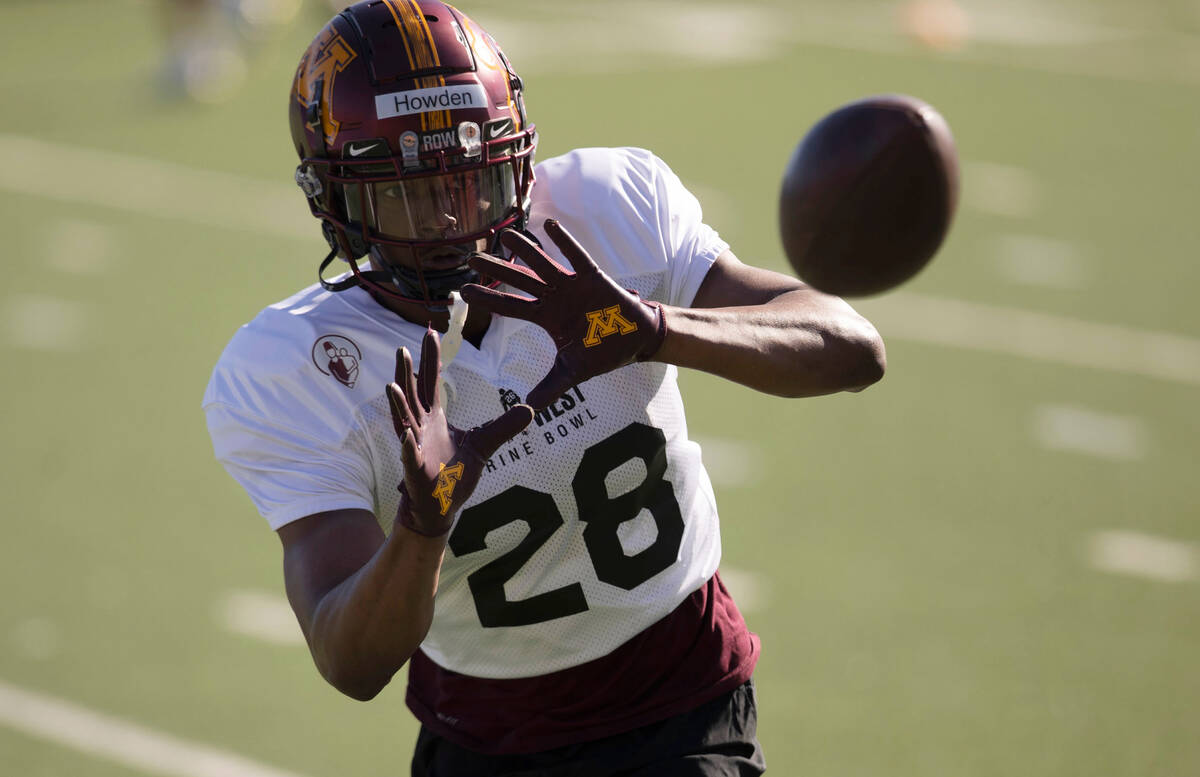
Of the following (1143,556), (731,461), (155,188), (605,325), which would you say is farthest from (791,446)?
(155,188)

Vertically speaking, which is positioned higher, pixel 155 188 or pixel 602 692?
pixel 602 692

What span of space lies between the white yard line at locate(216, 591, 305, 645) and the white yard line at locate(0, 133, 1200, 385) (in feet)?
8.92

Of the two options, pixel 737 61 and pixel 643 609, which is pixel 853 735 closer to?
pixel 643 609

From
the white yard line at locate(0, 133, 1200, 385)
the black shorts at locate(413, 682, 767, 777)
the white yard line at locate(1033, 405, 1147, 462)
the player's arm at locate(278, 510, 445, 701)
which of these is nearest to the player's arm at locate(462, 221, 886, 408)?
the player's arm at locate(278, 510, 445, 701)

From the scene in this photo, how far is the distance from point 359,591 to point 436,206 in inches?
29.6

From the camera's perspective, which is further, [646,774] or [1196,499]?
[1196,499]

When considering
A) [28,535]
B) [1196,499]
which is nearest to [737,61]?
[1196,499]

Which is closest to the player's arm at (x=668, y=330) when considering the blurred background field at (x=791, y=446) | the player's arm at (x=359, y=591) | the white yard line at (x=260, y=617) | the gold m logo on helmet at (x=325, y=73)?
the player's arm at (x=359, y=591)

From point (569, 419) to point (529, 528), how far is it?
0.71ft

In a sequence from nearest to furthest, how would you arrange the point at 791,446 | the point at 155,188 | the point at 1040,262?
1. the point at 791,446
2. the point at 1040,262
3. the point at 155,188

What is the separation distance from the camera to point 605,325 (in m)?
2.20

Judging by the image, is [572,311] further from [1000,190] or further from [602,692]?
[1000,190]

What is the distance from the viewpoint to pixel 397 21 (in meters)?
2.59

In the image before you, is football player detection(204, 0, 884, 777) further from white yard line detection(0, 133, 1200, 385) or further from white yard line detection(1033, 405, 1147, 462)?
white yard line detection(0, 133, 1200, 385)
